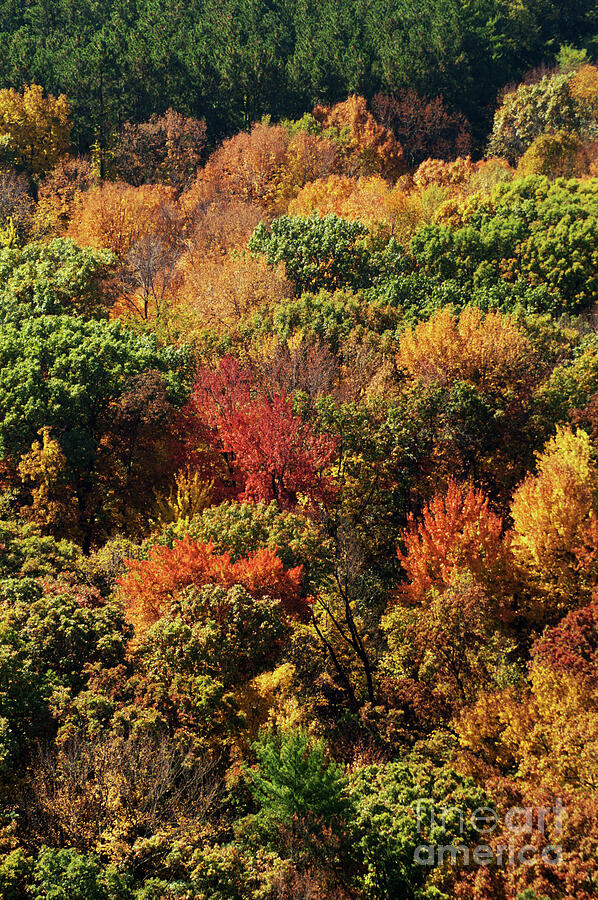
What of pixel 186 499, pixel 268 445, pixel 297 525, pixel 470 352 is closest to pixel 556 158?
pixel 470 352

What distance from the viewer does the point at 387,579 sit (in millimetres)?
43781

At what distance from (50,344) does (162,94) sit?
74.4 metres

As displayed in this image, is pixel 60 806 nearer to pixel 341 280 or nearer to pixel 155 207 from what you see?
pixel 341 280

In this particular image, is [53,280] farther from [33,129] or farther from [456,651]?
[33,129]

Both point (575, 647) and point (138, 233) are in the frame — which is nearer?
point (575, 647)

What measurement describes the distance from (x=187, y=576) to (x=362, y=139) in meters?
87.8

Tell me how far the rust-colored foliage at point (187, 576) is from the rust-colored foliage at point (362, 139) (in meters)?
77.3

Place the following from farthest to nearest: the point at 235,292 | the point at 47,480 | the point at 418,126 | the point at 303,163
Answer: the point at 418,126 → the point at 303,163 → the point at 235,292 → the point at 47,480

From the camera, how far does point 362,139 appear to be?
347 feet

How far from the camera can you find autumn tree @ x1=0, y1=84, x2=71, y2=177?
9269cm

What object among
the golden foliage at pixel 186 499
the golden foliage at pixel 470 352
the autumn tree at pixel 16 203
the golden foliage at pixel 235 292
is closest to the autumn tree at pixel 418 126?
the autumn tree at pixel 16 203

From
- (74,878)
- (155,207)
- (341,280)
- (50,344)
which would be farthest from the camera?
(155,207)

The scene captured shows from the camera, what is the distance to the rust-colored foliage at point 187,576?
3325 centimetres

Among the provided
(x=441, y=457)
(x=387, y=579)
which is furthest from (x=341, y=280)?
(x=387, y=579)
